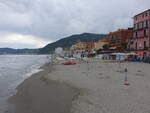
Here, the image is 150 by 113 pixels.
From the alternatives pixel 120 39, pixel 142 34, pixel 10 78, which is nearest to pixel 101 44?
pixel 120 39

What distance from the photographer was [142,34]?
56781 mm

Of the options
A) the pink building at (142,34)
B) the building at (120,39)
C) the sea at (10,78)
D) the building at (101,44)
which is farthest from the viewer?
the building at (101,44)

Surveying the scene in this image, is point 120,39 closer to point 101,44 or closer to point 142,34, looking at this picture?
point 101,44

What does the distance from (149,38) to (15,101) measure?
155 feet

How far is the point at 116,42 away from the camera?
263ft

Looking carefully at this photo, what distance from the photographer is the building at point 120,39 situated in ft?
242

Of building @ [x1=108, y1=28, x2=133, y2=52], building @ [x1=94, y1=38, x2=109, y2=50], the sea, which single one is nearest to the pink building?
building @ [x1=108, y1=28, x2=133, y2=52]

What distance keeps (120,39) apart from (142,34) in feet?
68.2

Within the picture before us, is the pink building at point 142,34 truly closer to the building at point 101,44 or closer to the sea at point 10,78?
the sea at point 10,78

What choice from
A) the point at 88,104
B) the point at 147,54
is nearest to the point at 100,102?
the point at 88,104

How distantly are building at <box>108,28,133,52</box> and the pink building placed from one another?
1295 centimetres

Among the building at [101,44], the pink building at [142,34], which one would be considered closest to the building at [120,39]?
the building at [101,44]

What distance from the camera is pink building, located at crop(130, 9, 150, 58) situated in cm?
5403

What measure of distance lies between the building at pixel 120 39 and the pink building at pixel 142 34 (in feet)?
42.5
